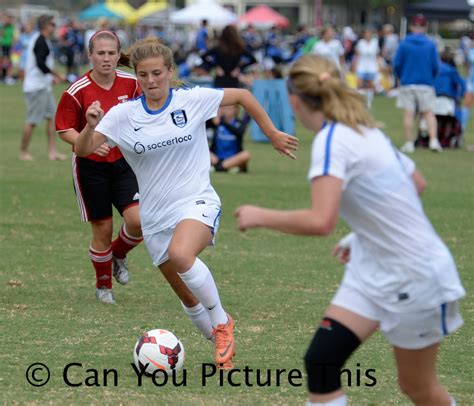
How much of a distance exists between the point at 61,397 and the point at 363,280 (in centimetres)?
199

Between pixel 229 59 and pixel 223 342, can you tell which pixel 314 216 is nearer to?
pixel 223 342

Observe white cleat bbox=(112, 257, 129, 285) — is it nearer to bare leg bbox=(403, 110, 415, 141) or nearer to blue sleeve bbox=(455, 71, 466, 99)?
bare leg bbox=(403, 110, 415, 141)

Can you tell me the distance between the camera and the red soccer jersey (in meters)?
7.43

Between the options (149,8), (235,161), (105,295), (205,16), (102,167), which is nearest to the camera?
(102,167)

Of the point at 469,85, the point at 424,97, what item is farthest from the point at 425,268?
the point at 469,85

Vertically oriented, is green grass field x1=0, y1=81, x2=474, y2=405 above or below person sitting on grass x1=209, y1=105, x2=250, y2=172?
above

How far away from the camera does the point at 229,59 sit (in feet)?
59.1

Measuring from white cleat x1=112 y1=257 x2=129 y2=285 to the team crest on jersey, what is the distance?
223 centimetres

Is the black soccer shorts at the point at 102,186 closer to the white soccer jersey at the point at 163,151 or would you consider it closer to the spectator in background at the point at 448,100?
the white soccer jersey at the point at 163,151

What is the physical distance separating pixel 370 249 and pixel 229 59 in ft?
45.8

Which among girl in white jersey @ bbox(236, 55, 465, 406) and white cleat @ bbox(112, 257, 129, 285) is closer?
girl in white jersey @ bbox(236, 55, 465, 406)

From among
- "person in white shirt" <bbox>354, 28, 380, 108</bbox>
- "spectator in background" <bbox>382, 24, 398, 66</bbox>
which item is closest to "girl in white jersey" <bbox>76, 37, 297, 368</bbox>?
"person in white shirt" <bbox>354, 28, 380, 108</bbox>

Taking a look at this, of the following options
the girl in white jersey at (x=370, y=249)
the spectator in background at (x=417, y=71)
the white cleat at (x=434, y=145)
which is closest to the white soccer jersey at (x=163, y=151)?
the girl in white jersey at (x=370, y=249)

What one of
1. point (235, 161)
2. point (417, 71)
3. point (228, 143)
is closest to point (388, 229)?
point (235, 161)
